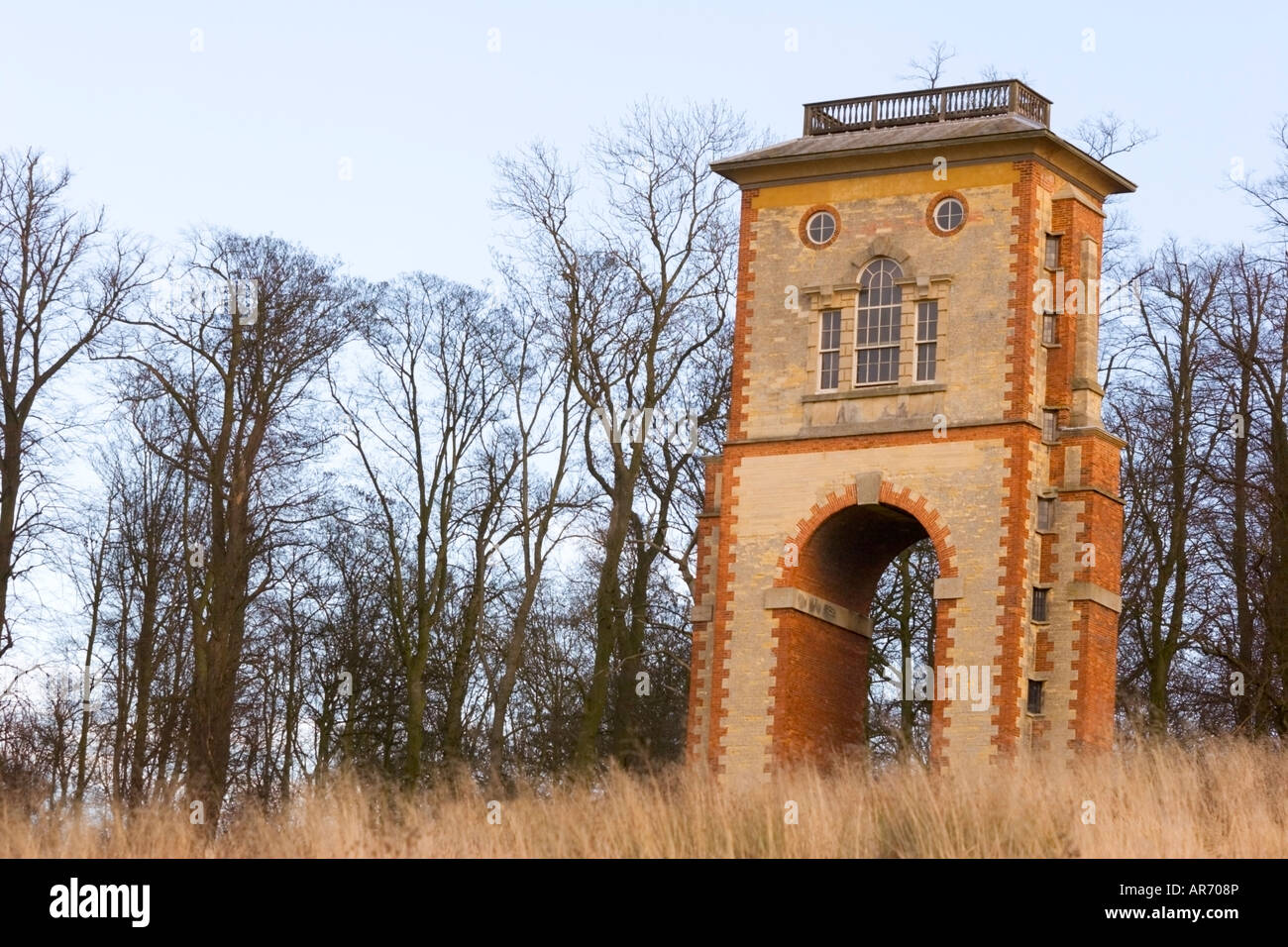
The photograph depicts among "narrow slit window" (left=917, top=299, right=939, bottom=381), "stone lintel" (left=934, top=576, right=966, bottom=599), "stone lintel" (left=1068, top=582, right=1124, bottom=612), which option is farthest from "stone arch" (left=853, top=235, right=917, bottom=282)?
"stone lintel" (left=1068, top=582, right=1124, bottom=612)

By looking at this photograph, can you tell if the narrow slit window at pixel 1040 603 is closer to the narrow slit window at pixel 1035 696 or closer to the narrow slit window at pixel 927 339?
the narrow slit window at pixel 1035 696

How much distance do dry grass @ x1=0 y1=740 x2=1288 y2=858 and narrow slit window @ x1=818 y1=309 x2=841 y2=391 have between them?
53.9 ft

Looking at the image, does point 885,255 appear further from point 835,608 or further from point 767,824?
point 767,824

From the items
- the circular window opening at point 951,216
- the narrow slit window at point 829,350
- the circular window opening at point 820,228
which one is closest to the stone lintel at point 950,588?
the narrow slit window at point 829,350

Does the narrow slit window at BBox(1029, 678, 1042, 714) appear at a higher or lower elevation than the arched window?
lower

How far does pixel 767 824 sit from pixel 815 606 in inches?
709

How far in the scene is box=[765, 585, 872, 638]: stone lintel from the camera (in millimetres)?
39547

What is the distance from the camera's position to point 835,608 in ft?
134

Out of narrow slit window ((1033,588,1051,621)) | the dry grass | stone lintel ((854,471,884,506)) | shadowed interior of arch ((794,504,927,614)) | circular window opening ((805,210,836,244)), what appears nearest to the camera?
the dry grass

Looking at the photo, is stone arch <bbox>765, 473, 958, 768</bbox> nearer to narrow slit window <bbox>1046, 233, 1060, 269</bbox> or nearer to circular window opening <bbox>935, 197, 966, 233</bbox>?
circular window opening <bbox>935, 197, 966, 233</bbox>

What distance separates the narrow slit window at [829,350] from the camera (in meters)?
40.2

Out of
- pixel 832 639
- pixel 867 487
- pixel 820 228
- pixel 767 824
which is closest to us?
pixel 767 824

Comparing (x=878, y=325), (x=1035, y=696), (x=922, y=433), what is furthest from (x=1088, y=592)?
(x=878, y=325)
